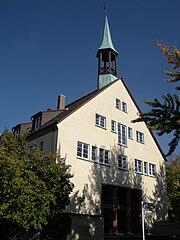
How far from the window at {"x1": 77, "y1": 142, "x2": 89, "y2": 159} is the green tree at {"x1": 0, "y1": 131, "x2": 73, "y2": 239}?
5.38 meters

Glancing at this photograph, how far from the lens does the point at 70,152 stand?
24.9 meters

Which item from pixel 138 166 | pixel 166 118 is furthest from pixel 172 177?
pixel 166 118

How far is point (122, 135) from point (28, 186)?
53.2ft

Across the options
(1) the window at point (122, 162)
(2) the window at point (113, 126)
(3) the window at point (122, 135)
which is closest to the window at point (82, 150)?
(2) the window at point (113, 126)

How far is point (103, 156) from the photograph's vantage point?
27906 mm

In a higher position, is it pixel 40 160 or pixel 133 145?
pixel 133 145

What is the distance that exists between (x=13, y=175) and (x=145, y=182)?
64.2ft

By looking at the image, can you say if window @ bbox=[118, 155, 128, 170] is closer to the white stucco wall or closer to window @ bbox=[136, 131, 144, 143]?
the white stucco wall

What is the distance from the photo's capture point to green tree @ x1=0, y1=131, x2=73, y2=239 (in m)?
15.7

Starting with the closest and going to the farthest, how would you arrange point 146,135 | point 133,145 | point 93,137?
point 93,137 → point 133,145 → point 146,135

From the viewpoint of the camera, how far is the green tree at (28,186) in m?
15.7

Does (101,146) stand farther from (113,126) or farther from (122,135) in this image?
(122,135)

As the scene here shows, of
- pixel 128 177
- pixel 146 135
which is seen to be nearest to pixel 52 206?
pixel 128 177

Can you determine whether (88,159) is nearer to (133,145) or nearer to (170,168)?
(133,145)
